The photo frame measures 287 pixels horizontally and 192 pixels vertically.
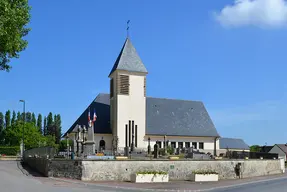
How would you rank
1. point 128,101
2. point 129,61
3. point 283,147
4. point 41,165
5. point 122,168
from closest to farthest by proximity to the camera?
point 122,168 < point 41,165 < point 128,101 < point 129,61 < point 283,147

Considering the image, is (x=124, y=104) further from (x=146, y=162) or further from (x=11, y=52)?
(x=11, y=52)

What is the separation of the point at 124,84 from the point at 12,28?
44.3 metres

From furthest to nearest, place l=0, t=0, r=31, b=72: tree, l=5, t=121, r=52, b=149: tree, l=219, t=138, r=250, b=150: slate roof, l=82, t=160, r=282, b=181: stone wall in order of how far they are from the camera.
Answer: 1. l=219, t=138, r=250, b=150: slate roof
2. l=5, t=121, r=52, b=149: tree
3. l=82, t=160, r=282, b=181: stone wall
4. l=0, t=0, r=31, b=72: tree

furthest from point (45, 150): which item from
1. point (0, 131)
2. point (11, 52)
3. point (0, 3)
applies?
point (0, 131)

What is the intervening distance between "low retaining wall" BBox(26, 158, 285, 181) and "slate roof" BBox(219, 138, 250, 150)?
169 ft

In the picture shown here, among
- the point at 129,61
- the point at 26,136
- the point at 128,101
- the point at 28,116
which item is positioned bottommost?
the point at 26,136

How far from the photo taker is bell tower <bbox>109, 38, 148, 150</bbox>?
6175cm

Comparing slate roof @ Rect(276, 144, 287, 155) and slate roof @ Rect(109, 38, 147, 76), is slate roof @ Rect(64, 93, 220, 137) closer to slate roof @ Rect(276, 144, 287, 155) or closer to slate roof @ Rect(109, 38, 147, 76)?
slate roof @ Rect(109, 38, 147, 76)

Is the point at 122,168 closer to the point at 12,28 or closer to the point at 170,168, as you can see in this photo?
the point at 170,168

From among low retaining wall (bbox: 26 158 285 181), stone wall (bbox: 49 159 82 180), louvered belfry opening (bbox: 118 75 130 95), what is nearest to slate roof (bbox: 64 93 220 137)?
louvered belfry opening (bbox: 118 75 130 95)

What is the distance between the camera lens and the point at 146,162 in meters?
30.1

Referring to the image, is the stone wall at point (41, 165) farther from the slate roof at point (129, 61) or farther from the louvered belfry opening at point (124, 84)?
the slate roof at point (129, 61)

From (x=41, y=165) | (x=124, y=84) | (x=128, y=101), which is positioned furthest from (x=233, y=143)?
(x=41, y=165)

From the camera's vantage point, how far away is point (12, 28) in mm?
18656
